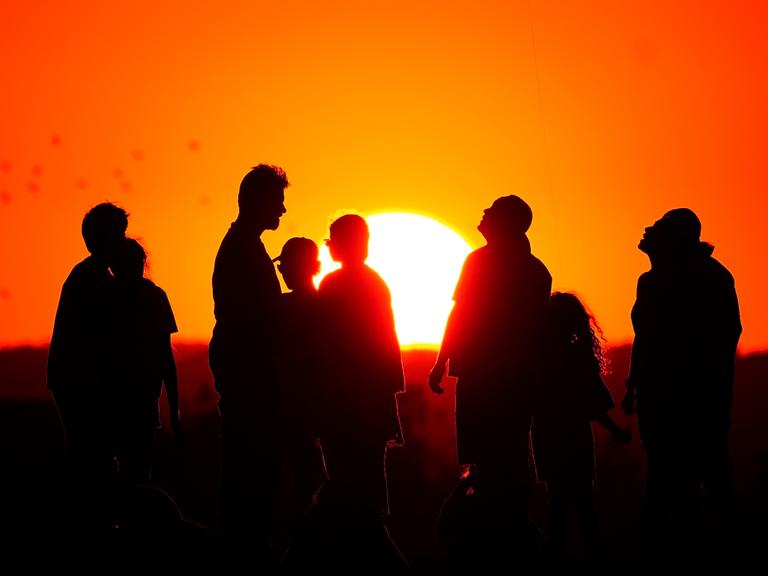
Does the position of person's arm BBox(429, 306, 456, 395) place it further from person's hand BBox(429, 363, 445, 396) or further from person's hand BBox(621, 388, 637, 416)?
person's hand BBox(621, 388, 637, 416)

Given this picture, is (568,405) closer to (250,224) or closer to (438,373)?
(438,373)

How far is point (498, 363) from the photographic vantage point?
377 inches

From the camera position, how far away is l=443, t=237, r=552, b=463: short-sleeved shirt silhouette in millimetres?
9547

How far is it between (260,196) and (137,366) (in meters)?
1.65

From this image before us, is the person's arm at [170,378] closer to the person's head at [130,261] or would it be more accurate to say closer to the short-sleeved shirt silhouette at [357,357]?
the person's head at [130,261]

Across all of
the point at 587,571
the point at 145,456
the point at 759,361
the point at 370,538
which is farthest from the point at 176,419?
the point at 759,361

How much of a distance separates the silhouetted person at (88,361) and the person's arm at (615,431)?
3706mm

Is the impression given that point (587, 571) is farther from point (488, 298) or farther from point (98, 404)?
point (98, 404)

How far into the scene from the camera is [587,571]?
9227mm

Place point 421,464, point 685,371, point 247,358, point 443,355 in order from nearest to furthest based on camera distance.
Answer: point 247,358, point 685,371, point 443,355, point 421,464

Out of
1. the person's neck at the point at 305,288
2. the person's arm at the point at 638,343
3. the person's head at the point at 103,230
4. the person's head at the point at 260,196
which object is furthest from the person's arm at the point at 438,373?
the person's head at the point at 103,230

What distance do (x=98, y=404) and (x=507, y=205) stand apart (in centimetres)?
324

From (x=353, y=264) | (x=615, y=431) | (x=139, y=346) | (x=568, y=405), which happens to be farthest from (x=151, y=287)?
(x=615, y=431)


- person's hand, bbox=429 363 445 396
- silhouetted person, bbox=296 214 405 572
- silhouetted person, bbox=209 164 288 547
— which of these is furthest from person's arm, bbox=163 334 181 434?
person's hand, bbox=429 363 445 396
